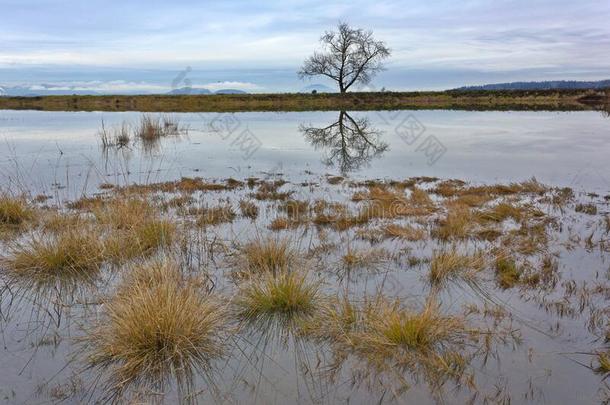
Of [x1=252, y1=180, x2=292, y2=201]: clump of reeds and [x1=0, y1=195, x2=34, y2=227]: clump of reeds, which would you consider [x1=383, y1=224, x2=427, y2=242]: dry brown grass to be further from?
[x1=0, y1=195, x2=34, y2=227]: clump of reeds

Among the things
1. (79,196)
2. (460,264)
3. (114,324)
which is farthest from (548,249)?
(79,196)

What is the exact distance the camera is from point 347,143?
23922 millimetres

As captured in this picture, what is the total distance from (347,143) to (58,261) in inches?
714

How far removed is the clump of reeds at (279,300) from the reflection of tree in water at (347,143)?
1137cm

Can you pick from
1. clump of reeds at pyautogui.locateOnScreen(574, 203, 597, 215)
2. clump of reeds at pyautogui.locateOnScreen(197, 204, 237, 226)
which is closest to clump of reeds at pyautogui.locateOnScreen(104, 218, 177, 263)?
clump of reeds at pyautogui.locateOnScreen(197, 204, 237, 226)

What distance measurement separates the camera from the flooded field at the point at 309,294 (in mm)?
4504

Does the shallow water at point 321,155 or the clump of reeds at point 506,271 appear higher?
the shallow water at point 321,155

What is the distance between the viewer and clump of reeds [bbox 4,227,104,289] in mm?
6859

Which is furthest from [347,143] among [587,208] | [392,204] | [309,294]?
[309,294]

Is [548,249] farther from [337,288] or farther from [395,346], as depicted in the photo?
[395,346]

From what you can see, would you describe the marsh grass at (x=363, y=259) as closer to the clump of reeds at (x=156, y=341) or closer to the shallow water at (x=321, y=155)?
the clump of reeds at (x=156, y=341)

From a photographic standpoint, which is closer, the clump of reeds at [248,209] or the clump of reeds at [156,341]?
the clump of reeds at [156,341]

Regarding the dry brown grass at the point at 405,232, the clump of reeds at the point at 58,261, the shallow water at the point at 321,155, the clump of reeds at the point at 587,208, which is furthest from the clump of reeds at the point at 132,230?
the clump of reeds at the point at 587,208

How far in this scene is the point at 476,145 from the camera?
928 inches
